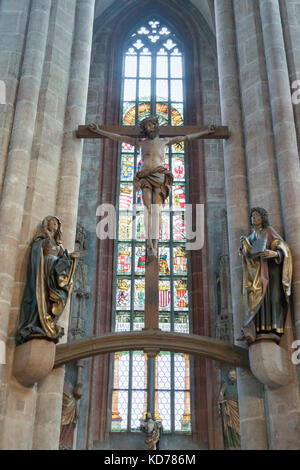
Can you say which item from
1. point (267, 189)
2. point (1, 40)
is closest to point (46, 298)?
point (267, 189)

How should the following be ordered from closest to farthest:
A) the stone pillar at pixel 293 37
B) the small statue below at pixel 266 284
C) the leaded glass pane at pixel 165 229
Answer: the small statue below at pixel 266 284, the stone pillar at pixel 293 37, the leaded glass pane at pixel 165 229

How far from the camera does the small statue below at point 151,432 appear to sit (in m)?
14.5

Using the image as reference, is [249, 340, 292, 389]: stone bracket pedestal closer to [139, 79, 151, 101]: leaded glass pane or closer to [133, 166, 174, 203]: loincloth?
[133, 166, 174, 203]: loincloth

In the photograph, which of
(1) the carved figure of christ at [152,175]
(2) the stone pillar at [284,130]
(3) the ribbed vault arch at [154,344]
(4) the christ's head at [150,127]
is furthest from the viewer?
(4) the christ's head at [150,127]

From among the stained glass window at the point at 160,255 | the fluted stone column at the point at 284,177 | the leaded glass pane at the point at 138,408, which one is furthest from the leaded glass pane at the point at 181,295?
the fluted stone column at the point at 284,177

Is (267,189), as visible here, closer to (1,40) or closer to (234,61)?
(234,61)

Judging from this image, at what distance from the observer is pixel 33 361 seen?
9.01m

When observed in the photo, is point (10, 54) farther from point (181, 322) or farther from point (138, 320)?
point (181, 322)

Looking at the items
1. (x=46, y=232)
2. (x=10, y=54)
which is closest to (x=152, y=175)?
(x=46, y=232)

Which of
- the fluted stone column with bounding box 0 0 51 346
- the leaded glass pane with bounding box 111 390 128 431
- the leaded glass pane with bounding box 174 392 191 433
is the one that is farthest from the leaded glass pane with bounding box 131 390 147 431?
the fluted stone column with bounding box 0 0 51 346

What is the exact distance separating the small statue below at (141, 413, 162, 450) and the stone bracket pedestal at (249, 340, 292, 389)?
6021 millimetres

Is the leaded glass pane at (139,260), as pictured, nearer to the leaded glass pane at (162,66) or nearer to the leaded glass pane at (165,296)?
the leaded glass pane at (165,296)

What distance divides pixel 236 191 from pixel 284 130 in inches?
51.1

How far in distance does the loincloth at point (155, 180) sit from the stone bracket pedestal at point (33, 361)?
307cm
